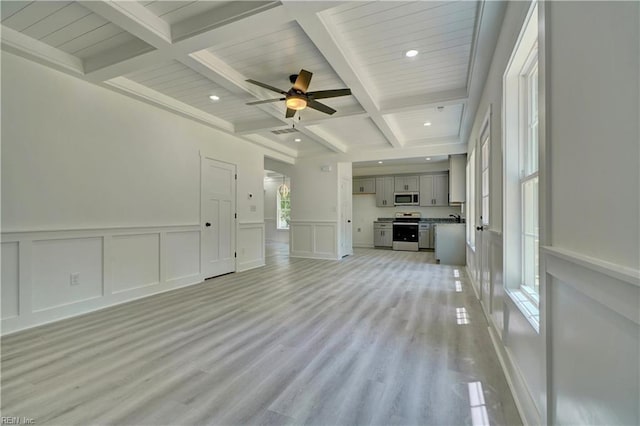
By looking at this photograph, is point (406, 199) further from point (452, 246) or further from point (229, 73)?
point (229, 73)

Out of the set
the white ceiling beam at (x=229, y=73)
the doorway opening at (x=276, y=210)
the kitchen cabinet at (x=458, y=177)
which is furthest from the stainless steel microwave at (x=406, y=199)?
the white ceiling beam at (x=229, y=73)

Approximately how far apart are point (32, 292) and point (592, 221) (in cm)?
420

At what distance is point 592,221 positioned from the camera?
2.78 ft

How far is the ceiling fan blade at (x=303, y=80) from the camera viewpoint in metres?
2.80

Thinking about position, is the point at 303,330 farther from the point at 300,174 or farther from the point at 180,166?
the point at 300,174

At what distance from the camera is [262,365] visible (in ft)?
6.75

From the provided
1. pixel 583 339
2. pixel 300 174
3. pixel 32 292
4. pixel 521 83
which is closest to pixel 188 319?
pixel 32 292

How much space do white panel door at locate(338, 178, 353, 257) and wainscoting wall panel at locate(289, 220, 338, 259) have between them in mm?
207

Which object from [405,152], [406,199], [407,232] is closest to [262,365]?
[405,152]

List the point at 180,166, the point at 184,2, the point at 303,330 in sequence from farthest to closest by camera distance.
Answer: the point at 180,166 → the point at 303,330 → the point at 184,2

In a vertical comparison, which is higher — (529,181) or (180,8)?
Result: (180,8)

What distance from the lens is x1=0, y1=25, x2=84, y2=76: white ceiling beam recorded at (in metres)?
2.46

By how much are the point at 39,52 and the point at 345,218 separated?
6.18 m

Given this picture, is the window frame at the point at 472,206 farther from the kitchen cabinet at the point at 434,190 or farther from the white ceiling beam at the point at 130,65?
the white ceiling beam at the point at 130,65
